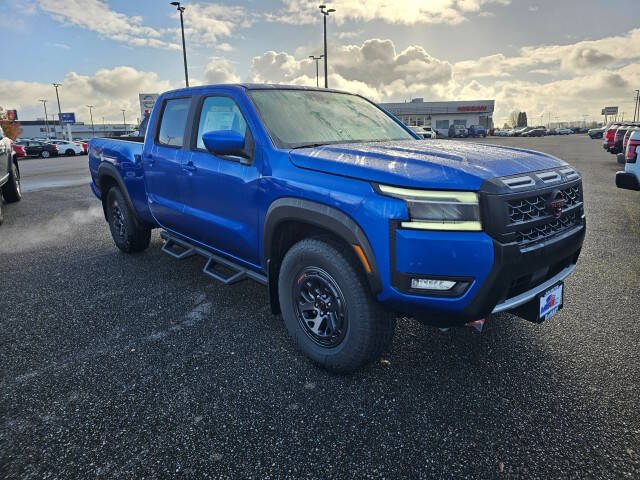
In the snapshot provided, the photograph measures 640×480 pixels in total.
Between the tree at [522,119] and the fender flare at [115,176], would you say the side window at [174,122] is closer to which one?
the fender flare at [115,176]

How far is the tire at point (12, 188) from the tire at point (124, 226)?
5.63m

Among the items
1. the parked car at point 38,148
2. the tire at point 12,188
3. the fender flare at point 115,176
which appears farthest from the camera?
the parked car at point 38,148

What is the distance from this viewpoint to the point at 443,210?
2.15 metres

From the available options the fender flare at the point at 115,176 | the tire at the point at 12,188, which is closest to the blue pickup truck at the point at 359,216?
the fender flare at the point at 115,176

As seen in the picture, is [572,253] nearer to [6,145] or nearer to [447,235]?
[447,235]

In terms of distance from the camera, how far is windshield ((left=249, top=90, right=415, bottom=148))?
3092mm

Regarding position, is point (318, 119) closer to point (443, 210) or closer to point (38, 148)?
point (443, 210)

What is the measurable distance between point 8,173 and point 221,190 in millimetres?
8176

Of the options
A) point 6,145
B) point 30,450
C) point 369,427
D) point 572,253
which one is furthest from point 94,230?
point 572,253

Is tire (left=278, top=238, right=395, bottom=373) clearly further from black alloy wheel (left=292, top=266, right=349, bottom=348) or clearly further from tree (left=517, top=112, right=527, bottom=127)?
tree (left=517, top=112, right=527, bottom=127)

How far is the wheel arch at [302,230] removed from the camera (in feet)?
7.62

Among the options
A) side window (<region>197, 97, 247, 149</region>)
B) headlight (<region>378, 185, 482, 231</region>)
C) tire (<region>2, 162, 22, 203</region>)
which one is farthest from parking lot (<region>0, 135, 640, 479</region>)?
tire (<region>2, 162, 22, 203</region>)

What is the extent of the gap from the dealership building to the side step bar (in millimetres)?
67509

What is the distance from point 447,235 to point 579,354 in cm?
161
